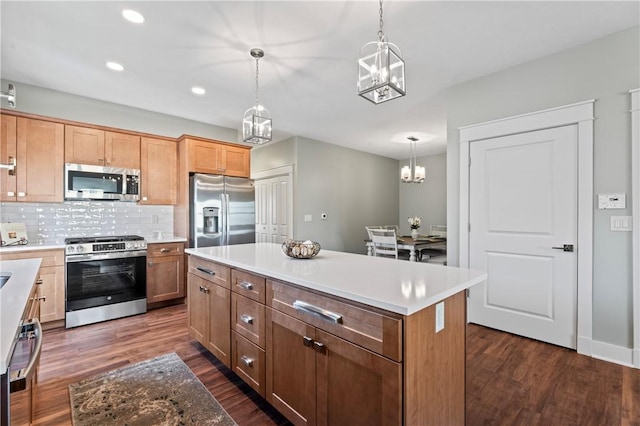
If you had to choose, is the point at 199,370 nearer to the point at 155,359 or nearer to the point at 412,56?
the point at 155,359

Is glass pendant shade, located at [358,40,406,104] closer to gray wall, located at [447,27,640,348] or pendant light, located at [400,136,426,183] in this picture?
gray wall, located at [447,27,640,348]

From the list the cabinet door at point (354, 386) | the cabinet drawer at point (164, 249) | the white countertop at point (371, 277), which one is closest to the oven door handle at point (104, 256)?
the cabinet drawer at point (164, 249)

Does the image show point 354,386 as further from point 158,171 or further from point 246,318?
point 158,171

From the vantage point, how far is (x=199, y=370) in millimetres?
2316

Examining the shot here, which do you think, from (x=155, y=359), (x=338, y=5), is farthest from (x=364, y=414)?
(x=338, y=5)

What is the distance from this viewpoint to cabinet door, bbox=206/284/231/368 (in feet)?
6.99

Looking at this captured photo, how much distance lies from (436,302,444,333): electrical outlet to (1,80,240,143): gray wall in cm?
450

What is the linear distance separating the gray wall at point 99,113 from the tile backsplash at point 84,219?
1.08 metres

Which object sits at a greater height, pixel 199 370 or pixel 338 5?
pixel 338 5

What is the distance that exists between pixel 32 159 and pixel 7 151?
0.20 meters

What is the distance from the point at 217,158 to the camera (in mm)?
4418

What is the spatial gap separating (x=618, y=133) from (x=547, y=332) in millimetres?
1830

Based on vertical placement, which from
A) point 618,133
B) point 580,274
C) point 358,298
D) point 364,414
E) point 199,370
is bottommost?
point 199,370

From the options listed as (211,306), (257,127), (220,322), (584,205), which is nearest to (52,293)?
(211,306)
